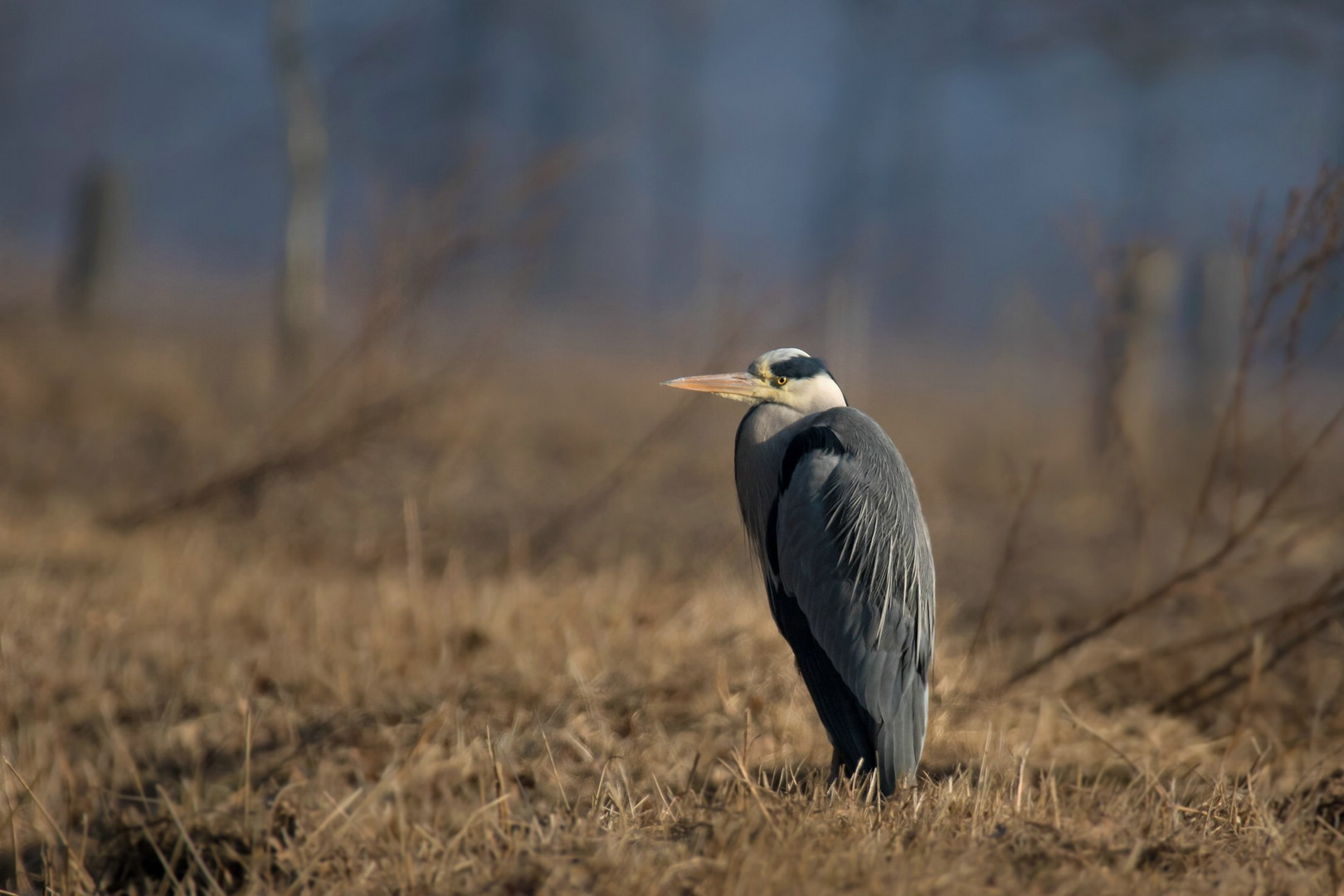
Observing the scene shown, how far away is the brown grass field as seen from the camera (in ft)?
6.95

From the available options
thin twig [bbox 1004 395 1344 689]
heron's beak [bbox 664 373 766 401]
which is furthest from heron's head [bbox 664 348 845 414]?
thin twig [bbox 1004 395 1344 689]

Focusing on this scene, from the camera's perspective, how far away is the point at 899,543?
2.49 metres

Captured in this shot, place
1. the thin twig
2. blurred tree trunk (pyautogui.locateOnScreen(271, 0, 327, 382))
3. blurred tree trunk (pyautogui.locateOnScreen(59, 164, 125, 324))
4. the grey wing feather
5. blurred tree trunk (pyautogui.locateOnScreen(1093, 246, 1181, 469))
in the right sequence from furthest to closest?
blurred tree trunk (pyautogui.locateOnScreen(59, 164, 125, 324)), blurred tree trunk (pyautogui.locateOnScreen(271, 0, 327, 382)), blurred tree trunk (pyautogui.locateOnScreen(1093, 246, 1181, 469)), the thin twig, the grey wing feather

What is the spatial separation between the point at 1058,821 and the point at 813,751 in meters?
1.09

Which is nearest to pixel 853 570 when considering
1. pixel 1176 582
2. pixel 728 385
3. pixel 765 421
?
pixel 765 421

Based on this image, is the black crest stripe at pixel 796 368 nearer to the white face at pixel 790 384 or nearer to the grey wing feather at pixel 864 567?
the white face at pixel 790 384

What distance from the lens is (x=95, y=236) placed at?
40.9 ft

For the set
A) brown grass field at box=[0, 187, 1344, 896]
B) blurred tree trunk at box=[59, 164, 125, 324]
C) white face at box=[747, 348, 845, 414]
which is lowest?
brown grass field at box=[0, 187, 1344, 896]

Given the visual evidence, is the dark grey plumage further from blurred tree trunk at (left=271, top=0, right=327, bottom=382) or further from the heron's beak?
blurred tree trunk at (left=271, top=0, right=327, bottom=382)

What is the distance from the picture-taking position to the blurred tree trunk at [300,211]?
8.92 meters

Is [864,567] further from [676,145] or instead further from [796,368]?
[676,145]

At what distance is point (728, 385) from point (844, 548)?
499mm

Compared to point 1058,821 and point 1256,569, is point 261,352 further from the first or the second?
point 1058,821

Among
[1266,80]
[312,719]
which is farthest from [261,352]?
[1266,80]
